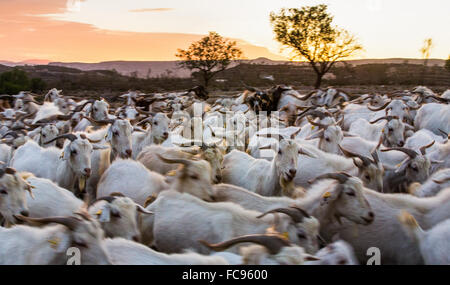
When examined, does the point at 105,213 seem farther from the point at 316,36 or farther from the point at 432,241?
the point at 316,36

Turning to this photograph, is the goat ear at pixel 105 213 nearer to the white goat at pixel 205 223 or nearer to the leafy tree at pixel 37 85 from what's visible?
the white goat at pixel 205 223

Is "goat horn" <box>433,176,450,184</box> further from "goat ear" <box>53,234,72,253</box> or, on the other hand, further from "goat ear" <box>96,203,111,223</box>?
"goat ear" <box>53,234,72,253</box>

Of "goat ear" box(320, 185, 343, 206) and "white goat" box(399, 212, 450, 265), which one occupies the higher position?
"goat ear" box(320, 185, 343, 206)

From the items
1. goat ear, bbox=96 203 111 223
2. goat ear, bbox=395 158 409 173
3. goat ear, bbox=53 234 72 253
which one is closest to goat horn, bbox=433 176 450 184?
goat ear, bbox=395 158 409 173

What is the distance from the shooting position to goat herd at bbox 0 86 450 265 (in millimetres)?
3082

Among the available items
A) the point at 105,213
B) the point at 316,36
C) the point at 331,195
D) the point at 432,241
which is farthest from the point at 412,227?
the point at 316,36

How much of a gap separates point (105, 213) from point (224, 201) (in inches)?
57.3

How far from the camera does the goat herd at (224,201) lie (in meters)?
3.08

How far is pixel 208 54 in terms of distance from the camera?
3381 centimetres

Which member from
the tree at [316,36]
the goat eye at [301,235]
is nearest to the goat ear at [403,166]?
the goat eye at [301,235]

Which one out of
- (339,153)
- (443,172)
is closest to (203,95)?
(339,153)

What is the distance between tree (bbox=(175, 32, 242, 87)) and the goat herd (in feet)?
86.3

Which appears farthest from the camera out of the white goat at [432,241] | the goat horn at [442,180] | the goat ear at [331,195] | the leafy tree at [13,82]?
the leafy tree at [13,82]

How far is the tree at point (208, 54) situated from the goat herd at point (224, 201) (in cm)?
2631
